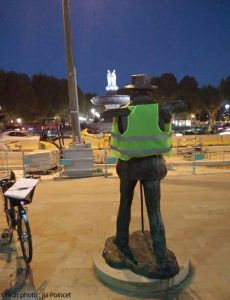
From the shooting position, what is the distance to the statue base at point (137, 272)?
4625mm

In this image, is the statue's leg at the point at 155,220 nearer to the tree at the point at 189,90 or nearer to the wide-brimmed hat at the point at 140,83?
the wide-brimmed hat at the point at 140,83

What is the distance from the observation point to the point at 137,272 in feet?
15.7

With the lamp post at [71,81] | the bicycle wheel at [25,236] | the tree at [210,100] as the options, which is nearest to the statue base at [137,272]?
the bicycle wheel at [25,236]

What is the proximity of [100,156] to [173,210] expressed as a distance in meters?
10.8

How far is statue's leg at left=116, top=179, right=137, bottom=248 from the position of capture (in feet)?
16.4

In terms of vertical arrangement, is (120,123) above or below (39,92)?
below

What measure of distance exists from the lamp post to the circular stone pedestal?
9.32 m

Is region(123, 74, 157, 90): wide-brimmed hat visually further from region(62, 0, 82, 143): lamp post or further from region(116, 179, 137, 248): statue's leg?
region(62, 0, 82, 143): lamp post

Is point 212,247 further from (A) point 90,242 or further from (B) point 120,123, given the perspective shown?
(B) point 120,123

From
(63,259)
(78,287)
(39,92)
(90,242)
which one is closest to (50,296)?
(78,287)

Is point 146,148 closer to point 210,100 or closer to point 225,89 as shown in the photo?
point 225,89

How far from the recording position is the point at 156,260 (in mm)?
4770

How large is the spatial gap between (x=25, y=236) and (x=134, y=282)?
1750 mm

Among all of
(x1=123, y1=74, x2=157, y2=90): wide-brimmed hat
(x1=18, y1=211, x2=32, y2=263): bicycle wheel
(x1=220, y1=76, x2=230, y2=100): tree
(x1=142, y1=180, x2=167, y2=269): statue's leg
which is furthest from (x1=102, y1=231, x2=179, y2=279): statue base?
(x1=220, y1=76, x2=230, y2=100): tree
